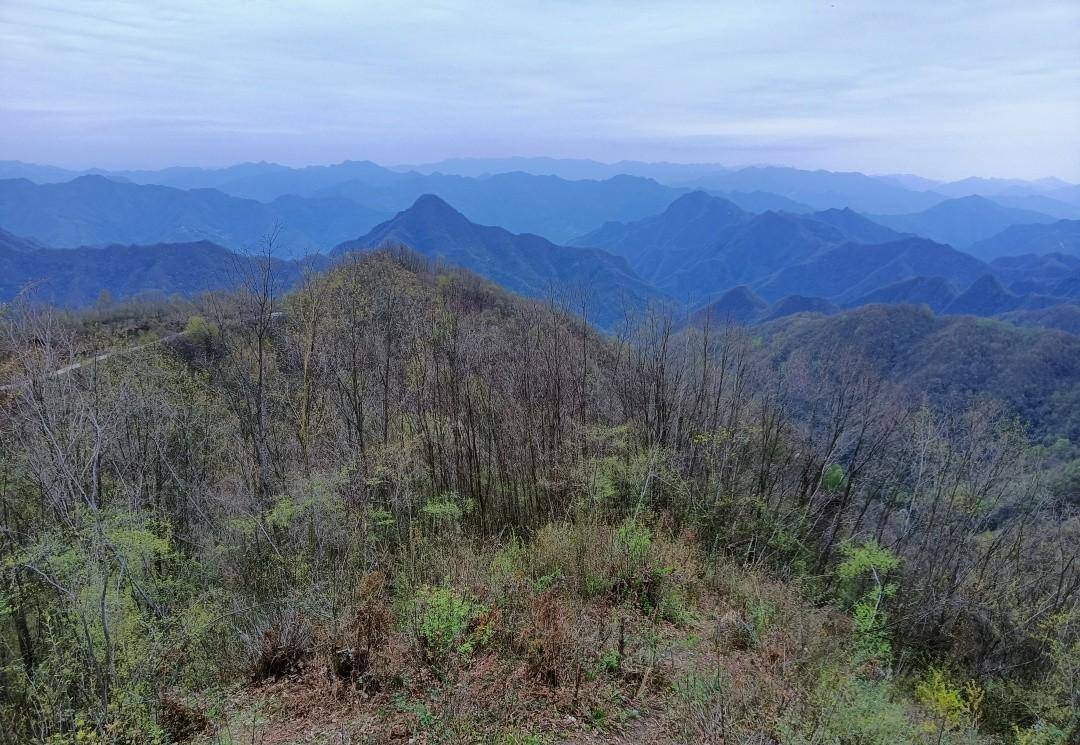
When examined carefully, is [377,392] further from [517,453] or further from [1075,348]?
[1075,348]

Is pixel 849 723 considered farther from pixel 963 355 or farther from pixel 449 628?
pixel 963 355

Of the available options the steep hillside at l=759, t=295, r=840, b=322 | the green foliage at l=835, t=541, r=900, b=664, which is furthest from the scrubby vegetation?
the steep hillside at l=759, t=295, r=840, b=322

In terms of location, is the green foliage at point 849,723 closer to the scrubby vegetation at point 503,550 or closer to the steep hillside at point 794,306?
the scrubby vegetation at point 503,550

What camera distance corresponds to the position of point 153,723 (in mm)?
5930

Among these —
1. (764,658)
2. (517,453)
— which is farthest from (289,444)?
(764,658)

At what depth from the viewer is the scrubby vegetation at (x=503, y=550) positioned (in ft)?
21.8

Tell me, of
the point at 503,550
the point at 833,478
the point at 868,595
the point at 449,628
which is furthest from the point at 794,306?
the point at 449,628

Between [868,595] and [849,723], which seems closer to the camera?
[849,723]

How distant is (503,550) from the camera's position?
11141mm

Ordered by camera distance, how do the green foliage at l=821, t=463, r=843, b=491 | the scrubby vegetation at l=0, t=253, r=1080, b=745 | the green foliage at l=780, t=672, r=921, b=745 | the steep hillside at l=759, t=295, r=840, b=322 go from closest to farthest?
the green foliage at l=780, t=672, r=921, b=745 → the scrubby vegetation at l=0, t=253, r=1080, b=745 → the green foliage at l=821, t=463, r=843, b=491 → the steep hillside at l=759, t=295, r=840, b=322

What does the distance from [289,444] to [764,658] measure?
1451 centimetres

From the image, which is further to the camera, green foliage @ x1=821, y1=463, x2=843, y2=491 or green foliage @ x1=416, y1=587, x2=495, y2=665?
green foliage @ x1=821, y1=463, x2=843, y2=491

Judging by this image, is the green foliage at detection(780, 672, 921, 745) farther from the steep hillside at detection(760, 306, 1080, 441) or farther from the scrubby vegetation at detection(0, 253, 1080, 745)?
the steep hillside at detection(760, 306, 1080, 441)

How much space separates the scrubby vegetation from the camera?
21.8 ft
